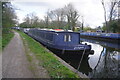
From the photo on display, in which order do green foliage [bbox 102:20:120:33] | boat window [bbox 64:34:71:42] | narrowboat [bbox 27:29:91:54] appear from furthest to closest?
1. green foliage [bbox 102:20:120:33]
2. boat window [bbox 64:34:71:42]
3. narrowboat [bbox 27:29:91:54]

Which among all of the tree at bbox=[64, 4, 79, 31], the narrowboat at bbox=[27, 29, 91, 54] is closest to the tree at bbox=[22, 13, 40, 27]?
the tree at bbox=[64, 4, 79, 31]

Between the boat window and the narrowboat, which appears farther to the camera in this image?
the boat window

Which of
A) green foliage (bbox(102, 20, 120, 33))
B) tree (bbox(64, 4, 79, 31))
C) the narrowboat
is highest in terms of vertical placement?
tree (bbox(64, 4, 79, 31))

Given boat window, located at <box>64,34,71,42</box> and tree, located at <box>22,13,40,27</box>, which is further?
tree, located at <box>22,13,40,27</box>

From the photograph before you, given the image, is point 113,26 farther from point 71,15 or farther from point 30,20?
point 30,20

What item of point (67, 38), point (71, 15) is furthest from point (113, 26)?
point (67, 38)

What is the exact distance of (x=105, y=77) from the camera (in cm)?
723

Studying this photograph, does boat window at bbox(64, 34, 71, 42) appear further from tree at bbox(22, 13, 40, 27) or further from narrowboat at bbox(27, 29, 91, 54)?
tree at bbox(22, 13, 40, 27)

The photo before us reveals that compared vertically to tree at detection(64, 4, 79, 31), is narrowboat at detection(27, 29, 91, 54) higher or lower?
lower

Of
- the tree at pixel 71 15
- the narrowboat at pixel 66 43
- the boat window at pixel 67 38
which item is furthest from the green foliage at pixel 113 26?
the boat window at pixel 67 38

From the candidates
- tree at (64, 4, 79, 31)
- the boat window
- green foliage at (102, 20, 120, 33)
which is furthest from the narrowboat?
tree at (64, 4, 79, 31)

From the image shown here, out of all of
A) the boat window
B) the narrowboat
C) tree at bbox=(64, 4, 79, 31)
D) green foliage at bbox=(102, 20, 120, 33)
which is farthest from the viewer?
tree at bbox=(64, 4, 79, 31)

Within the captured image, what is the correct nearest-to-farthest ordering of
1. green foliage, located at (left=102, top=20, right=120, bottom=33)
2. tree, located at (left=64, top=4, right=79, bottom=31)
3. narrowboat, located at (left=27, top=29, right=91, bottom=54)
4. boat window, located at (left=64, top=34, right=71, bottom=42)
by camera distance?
1. narrowboat, located at (left=27, top=29, right=91, bottom=54)
2. boat window, located at (left=64, top=34, right=71, bottom=42)
3. green foliage, located at (left=102, top=20, right=120, bottom=33)
4. tree, located at (left=64, top=4, right=79, bottom=31)

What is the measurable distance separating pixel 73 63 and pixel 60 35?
3089mm
